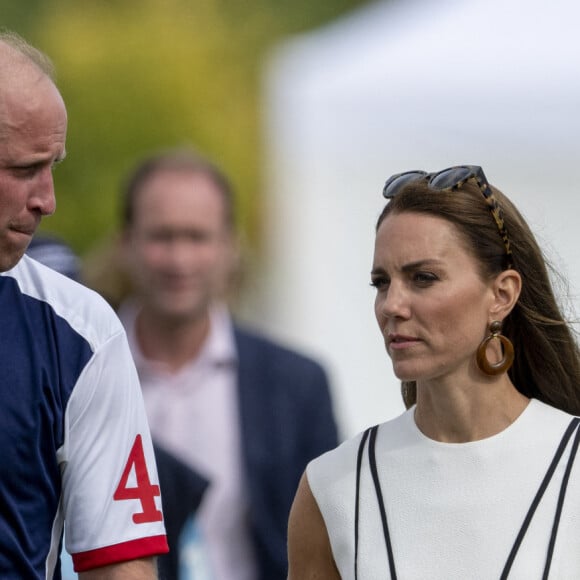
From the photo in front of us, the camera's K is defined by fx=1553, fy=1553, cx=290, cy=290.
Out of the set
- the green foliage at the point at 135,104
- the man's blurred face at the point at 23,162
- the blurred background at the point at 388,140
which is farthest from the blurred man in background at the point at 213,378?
the green foliage at the point at 135,104

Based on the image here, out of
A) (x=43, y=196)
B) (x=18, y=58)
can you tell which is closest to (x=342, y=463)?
(x=43, y=196)

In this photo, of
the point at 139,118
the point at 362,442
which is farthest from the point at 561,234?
the point at 139,118

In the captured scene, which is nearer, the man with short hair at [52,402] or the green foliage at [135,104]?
the man with short hair at [52,402]

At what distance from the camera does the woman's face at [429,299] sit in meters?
3.76

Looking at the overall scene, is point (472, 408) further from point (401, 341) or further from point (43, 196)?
point (43, 196)

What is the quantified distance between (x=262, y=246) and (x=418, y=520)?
2135cm

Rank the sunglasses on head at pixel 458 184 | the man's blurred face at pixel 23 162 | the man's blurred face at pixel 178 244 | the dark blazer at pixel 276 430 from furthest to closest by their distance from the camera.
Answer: the man's blurred face at pixel 178 244 → the dark blazer at pixel 276 430 → the sunglasses on head at pixel 458 184 → the man's blurred face at pixel 23 162

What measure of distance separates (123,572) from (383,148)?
27.3ft

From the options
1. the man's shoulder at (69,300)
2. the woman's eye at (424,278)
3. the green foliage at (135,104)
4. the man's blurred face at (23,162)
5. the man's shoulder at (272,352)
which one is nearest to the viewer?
the man's blurred face at (23,162)

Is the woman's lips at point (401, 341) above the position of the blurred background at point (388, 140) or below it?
below

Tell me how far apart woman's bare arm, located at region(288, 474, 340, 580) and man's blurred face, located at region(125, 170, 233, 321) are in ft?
8.39

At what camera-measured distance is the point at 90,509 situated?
12.0 ft

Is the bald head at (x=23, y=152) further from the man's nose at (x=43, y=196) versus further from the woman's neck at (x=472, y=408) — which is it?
the woman's neck at (x=472, y=408)

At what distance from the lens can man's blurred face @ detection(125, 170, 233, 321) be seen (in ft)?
21.3
